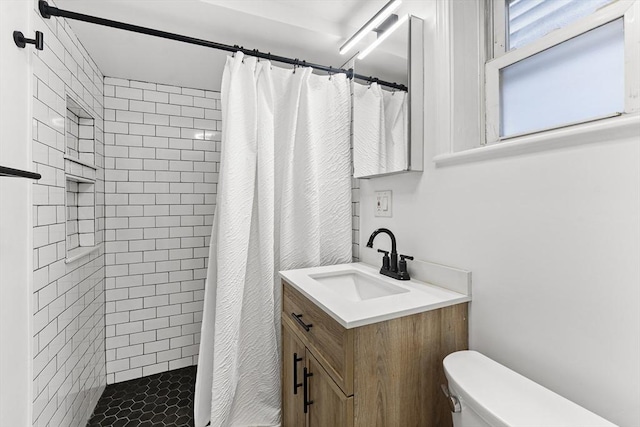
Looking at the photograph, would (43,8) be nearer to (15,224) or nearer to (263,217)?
(15,224)

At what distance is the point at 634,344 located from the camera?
699mm

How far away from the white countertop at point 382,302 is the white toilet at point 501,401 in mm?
193

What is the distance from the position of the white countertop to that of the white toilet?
0.63ft

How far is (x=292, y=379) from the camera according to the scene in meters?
1.41

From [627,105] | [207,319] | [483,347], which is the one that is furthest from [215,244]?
[627,105]

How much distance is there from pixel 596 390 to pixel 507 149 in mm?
706

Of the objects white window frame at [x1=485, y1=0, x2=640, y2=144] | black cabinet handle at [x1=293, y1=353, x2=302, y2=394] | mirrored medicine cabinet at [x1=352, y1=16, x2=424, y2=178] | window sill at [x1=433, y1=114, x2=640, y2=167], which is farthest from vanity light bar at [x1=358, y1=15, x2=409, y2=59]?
black cabinet handle at [x1=293, y1=353, x2=302, y2=394]

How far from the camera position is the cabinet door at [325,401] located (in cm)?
91

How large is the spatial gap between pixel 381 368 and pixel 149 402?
1752mm

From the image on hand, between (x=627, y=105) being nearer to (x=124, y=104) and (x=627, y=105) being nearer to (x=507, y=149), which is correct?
(x=507, y=149)

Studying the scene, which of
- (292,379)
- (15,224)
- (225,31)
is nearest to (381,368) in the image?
(292,379)

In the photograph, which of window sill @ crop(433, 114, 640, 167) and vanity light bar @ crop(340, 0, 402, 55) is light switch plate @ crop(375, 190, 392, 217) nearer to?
window sill @ crop(433, 114, 640, 167)

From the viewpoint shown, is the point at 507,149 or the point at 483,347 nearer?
the point at 507,149

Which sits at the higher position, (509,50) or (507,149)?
(509,50)
